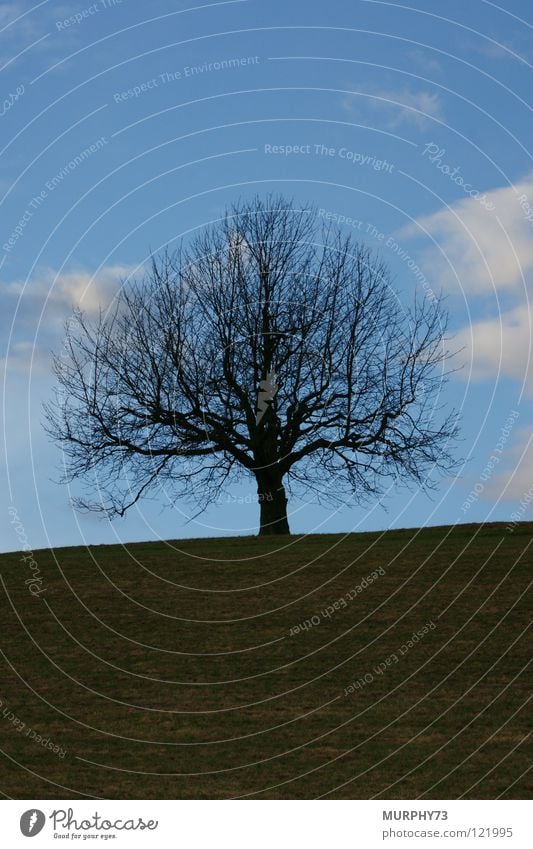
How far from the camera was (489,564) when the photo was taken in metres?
26.4

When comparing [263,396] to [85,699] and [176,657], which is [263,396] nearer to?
[176,657]

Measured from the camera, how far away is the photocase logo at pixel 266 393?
37656 millimetres

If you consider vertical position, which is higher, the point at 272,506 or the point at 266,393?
the point at 266,393

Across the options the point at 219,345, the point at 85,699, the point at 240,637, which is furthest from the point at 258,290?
the point at 85,699

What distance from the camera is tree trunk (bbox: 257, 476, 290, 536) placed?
3700cm
